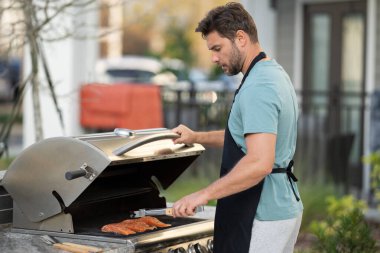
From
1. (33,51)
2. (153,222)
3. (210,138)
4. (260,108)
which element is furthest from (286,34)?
(260,108)

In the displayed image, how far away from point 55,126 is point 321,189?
3.25m

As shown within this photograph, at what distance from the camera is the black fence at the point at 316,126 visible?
9469 millimetres

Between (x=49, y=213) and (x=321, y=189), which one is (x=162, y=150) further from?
(x=321, y=189)

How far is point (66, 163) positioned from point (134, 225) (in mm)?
399

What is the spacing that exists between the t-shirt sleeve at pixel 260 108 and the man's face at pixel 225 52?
130 millimetres

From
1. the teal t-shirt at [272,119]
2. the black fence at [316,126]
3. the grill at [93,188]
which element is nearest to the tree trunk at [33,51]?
the grill at [93,188]

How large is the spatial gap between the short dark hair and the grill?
1.80 feet

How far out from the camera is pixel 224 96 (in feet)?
34.9

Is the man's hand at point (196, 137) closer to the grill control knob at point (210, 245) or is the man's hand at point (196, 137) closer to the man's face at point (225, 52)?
the grill control knob at point (210, 245)

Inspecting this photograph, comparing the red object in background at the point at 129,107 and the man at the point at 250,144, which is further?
the red object in background at the point at 129,107

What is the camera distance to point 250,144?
303 centimetres

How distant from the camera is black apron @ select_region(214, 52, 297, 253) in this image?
125 inches

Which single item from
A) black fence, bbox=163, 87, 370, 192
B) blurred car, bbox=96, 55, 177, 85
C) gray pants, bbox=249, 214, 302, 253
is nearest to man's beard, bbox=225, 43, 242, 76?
gray pants, bbox=249, 214, 302, 253

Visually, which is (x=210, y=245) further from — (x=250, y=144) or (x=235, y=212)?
(x=250, y=144)
